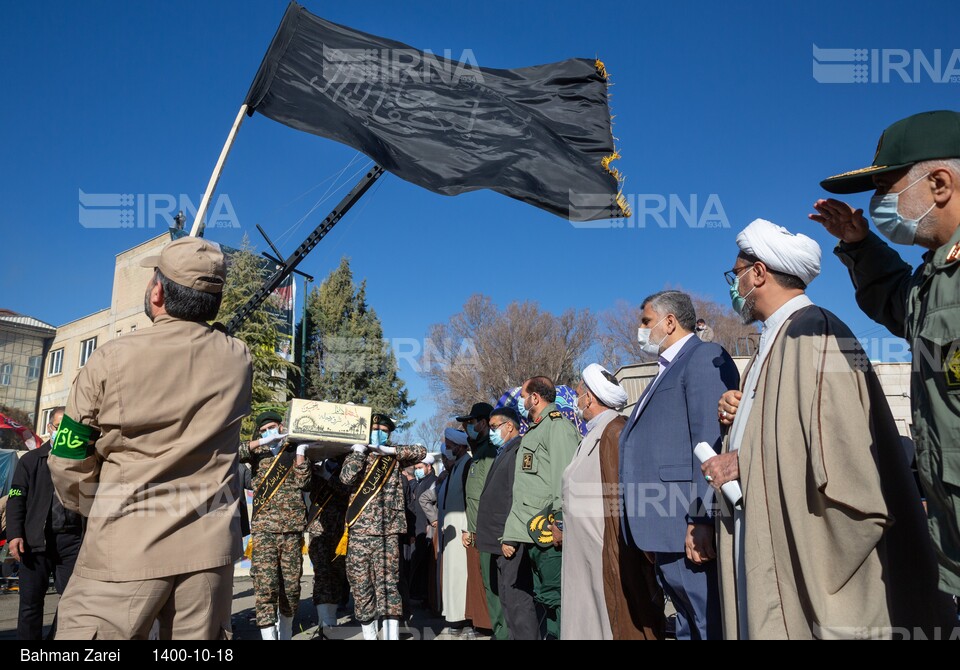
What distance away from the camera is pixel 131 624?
7.97ft

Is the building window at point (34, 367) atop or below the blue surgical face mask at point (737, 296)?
atop

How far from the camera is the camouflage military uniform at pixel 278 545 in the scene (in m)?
7.18

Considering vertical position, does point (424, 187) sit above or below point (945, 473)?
above

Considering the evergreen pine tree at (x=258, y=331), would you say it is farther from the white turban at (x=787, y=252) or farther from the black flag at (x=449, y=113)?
the white turban at (x=787, y=252)

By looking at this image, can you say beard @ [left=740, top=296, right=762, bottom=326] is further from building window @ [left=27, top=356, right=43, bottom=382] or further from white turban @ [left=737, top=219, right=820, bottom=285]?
building window @ [left=27, top=356, right=43, bottom=382]

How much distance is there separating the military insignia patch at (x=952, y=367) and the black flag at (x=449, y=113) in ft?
13.4

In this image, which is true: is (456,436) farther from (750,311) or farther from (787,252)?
(787,252)

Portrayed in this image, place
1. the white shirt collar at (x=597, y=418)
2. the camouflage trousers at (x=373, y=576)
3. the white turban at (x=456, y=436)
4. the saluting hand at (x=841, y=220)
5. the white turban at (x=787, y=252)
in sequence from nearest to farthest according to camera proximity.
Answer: the saluting hand at (x=841, y=220)
the white turban at (x=787, y=252)
the white shirt collar at (x=597, y=418)
the camouflage trousers at (x=373, y=576)
the white turban at (x=456, y=436)

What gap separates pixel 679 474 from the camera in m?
3.61

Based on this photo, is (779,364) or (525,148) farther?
(525,148)

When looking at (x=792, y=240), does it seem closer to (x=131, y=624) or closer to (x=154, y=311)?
(x=154, y=311)

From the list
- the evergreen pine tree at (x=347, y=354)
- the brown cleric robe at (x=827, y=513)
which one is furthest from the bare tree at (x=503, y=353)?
the brown cleric robe at (x=827, y=513)
